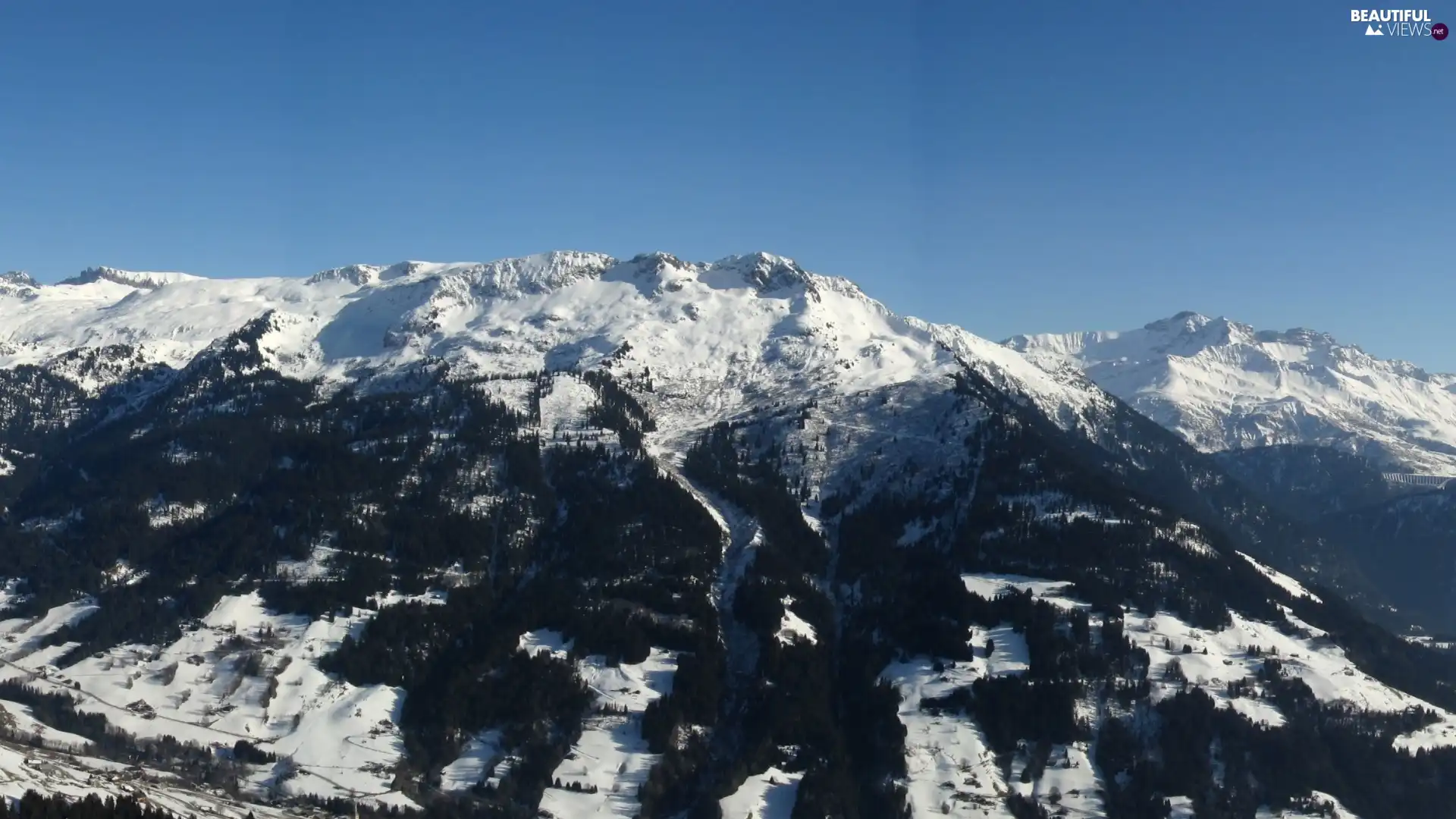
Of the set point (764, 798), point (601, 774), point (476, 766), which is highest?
point (601, 774)

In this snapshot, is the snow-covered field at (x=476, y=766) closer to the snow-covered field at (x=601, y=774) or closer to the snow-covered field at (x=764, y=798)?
the snow-covered field at (x=601, y=774)

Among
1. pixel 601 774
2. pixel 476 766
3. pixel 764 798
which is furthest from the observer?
pixel 476 766

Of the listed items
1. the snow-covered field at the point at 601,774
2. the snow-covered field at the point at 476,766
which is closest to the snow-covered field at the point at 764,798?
the snow-covered field at the point at 601,774

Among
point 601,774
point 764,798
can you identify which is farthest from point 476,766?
point 764,798

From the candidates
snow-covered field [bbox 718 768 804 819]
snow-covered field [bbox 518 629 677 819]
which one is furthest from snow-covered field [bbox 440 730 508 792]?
snow-covered field [bbox 718 768 804 819]

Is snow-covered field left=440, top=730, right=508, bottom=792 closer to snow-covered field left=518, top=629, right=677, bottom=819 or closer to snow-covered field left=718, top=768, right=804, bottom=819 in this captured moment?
snow-covered field left=518, top=629, right=677, bottom=819

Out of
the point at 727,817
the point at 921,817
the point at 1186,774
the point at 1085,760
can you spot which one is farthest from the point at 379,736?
the point at 1186,774

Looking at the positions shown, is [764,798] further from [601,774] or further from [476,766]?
[476,766]

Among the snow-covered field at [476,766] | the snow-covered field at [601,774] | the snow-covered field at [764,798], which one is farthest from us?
the snow-covered field at [476,766]

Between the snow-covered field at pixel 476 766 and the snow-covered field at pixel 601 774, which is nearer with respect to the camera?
the snow-covered field at pixel 601 774

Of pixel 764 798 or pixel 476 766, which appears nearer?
pixel 764 798

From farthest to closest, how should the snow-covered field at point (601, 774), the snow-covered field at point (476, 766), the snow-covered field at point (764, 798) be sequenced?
the snow-covered field at point (476, 766), the snow-covered field at point (601, 774), the snow-covered field at point (764, 798)
